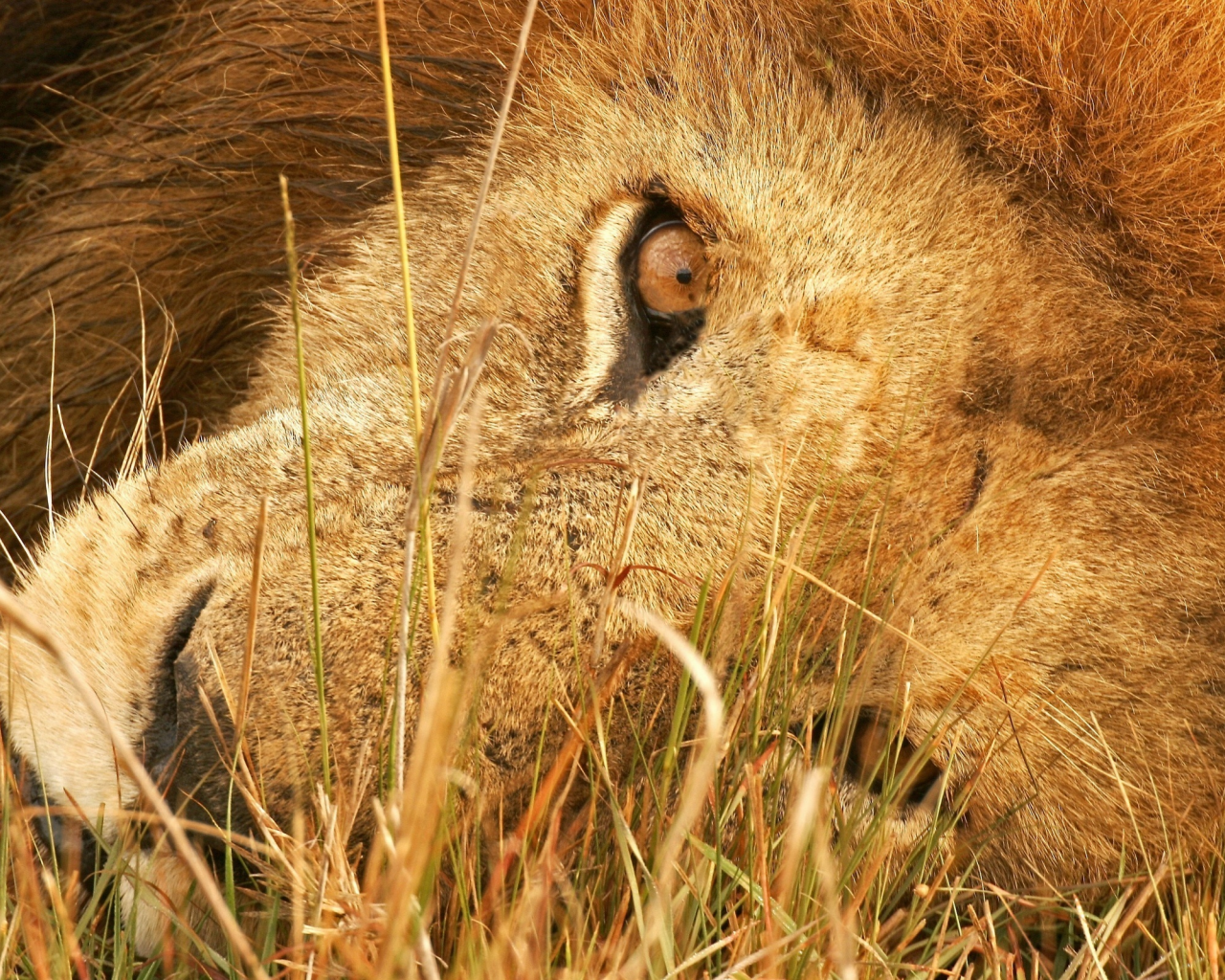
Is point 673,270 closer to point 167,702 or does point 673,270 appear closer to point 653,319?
point 653,319

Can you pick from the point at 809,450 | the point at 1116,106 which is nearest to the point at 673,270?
the point at 809,450

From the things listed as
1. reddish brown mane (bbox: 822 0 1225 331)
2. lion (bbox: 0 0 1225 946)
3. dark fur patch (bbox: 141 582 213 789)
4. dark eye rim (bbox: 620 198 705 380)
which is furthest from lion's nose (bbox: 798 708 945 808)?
dark fur patch (bbox: 141 582 213 789)

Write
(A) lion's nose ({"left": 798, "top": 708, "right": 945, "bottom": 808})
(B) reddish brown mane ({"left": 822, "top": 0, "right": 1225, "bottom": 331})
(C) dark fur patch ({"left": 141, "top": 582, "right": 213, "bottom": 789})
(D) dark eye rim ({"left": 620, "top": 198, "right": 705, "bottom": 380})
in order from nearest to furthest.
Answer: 1. (C) dark fur patch ({"left": 141, "top": 582, "right": 213, "bottom": 789})
2. (A) lion's nose ({"left": 798, "top": 708, "right": 945, "bottom": 808})
3. (B) reddish brown mane ({"left": 822, "top": 0, "right": 1225, "bottom": 331})
4. (D) dark eye rim ({"left": 620, "top": 198, "right": 705, "bottom": 380})

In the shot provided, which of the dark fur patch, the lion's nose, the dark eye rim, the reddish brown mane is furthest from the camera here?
the dark eye rim

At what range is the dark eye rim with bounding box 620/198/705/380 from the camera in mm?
2082

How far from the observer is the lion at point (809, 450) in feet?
5.91

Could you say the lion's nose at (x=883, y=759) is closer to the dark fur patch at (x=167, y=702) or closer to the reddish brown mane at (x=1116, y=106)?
the reddish brown mane at (x=1116, y=106)

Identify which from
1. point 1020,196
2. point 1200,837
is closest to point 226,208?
point 1020,196

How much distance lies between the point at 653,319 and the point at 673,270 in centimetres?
9

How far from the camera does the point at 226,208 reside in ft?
8.67

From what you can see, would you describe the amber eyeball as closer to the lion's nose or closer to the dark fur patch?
the lion's nose

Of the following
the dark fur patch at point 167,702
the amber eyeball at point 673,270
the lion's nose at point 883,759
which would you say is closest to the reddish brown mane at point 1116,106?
the amber eyeball at point 673,270

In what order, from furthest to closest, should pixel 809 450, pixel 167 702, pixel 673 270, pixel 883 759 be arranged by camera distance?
1. pixel 673 270
2. pixel 809 450
3. pixel 883 759
4. pixel 167 702

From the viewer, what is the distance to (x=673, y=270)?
2.13 metres
